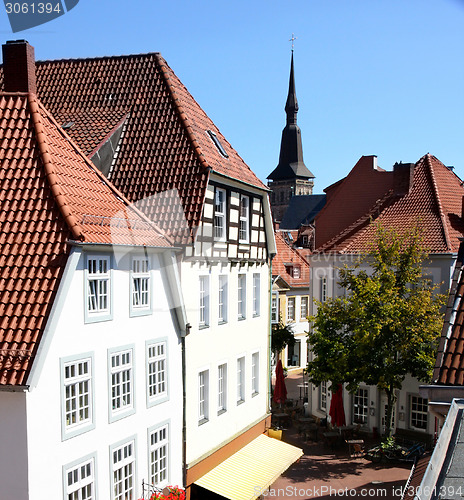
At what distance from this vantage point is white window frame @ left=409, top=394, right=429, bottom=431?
2539 centimetres

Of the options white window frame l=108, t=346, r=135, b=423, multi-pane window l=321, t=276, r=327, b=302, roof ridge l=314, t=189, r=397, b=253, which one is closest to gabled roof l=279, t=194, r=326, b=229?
roof ridge l=314, t=189, r=397, b=253

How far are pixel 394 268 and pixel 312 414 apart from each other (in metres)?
8.92

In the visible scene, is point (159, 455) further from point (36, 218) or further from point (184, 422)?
point (36, 218)

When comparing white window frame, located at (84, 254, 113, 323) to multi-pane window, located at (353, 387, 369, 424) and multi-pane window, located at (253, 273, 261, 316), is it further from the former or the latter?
multi-pane window, located at (353, 387, 369, 424)

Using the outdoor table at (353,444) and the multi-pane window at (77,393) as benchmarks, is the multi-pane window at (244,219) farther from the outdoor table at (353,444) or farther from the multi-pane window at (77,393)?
the outdoor table at (353,444)

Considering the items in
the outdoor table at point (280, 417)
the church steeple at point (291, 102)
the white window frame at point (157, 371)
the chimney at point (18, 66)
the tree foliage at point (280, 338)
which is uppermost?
the church steeple at point (291, 102)

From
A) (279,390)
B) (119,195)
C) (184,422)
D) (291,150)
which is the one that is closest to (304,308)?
(279,390)

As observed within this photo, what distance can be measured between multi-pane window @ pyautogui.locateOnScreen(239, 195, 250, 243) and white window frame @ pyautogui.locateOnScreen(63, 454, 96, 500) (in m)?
9.49

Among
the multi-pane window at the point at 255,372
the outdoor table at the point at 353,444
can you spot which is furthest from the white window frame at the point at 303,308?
the multi-pane window at the point at 255,372

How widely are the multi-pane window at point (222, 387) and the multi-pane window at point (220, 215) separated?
4193 millimetres

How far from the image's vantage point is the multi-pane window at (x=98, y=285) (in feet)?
40.2

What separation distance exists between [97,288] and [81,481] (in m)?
3.86

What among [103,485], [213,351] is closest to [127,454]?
[103,485]

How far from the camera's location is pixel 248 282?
20359 millimetres
